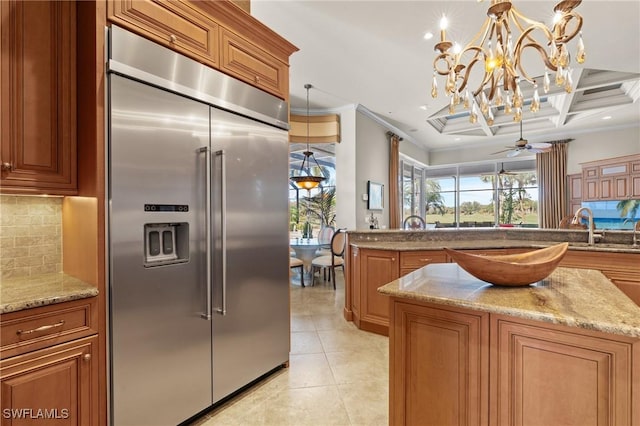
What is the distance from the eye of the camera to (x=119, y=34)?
150 cm

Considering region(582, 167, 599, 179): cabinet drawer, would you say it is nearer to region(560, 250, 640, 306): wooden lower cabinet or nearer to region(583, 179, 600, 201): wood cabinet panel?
region(583, 179, 600, 201): wood cabinet panel

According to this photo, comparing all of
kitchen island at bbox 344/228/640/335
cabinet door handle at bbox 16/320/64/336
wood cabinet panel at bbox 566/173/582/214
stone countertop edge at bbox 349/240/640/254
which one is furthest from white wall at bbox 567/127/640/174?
cabinet door handle at bbox 16/320/64/336

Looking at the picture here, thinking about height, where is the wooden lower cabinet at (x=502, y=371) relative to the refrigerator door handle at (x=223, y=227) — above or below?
below

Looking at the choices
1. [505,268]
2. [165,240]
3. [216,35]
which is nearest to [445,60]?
[216,35]

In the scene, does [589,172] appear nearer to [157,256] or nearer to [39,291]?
[157,256]

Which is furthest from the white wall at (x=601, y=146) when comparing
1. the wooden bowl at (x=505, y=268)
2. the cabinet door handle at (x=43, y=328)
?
the cabinet door handle at (x=43, y=328)

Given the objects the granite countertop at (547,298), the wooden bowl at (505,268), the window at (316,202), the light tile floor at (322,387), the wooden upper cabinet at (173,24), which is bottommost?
the light tile floor at (322,387)

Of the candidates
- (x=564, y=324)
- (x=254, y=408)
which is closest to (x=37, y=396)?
(x=254, y=408)

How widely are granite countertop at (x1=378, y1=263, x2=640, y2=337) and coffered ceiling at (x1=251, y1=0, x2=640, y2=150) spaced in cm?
248

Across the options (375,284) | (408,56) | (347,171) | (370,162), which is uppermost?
(408,56)

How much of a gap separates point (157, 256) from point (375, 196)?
5.04 metres

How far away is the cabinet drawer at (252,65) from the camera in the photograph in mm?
2018

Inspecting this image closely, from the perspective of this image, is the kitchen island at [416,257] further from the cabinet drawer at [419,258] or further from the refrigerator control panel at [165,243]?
the refrigerator control panel at [165,243]

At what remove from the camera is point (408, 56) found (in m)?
3.75
